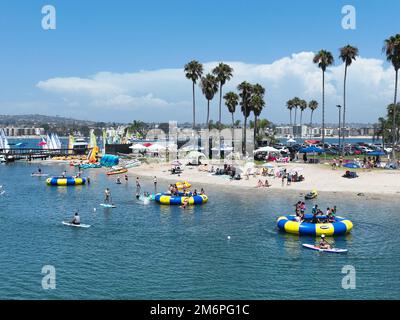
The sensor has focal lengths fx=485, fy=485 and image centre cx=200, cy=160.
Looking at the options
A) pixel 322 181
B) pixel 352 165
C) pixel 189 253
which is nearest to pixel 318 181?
pixel 322 181

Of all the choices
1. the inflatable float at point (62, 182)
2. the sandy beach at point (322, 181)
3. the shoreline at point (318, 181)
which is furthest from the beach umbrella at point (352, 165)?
the inflatable float at point (62, 182)

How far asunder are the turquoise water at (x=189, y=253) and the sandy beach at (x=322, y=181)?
573cm

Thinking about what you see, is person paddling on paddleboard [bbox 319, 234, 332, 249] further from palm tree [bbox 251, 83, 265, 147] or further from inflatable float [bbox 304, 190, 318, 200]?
palm tree [bbox 251, 83, 265, 147]

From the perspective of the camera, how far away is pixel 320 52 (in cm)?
7888

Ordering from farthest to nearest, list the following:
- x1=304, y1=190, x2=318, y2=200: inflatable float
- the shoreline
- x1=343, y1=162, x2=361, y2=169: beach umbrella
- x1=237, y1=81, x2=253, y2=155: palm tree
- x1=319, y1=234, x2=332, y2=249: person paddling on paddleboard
→ 1. x1=237, y1=81, x2=253, y2=155: palm tree
2. x1=343, y1=162, x2=361, y2=169: beach umbrella
3. the shoreline
4. x1=304, y1=190, x2=318, y2=200: inflatable float
5. x1=319, y1=234, x2=332, y2=249: person paddling on paddleboard

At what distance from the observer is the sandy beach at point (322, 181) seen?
52.7 metres

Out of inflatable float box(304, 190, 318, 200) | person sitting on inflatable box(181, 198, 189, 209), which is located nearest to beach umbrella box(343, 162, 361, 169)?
inflatable float box(304, 190, 318, 200)

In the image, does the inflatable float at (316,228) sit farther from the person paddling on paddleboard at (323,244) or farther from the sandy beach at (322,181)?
the sandy beach at (322,181)

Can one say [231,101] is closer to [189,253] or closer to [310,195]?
[310,195]

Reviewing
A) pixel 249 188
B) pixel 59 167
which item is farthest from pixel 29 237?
pixel 59 167

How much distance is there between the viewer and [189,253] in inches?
1148

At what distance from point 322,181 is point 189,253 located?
105 ft

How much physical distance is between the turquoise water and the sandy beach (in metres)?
5.73

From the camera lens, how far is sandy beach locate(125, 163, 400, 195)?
173 ft
